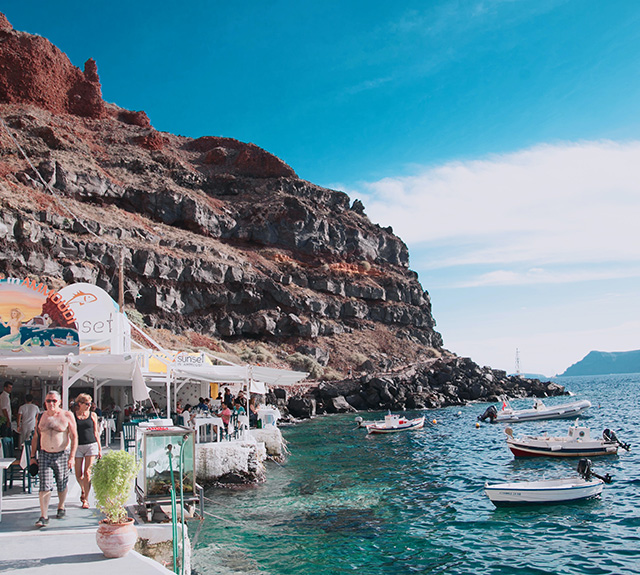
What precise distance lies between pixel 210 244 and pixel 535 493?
61.8 meters

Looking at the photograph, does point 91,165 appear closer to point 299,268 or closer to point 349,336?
point 299,268

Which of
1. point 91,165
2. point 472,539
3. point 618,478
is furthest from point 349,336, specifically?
point 472,539

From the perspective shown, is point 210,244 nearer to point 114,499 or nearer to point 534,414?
point 534,414

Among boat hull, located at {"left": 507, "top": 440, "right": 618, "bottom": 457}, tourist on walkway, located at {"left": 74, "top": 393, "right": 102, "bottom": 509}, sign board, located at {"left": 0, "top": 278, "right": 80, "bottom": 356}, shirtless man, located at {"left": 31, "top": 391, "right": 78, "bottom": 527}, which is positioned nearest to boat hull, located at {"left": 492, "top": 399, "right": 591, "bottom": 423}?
boat hull, located at {"left": 507, "top": 440, "right": 618, "bottom": 457}

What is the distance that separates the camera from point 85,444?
29.3 feet

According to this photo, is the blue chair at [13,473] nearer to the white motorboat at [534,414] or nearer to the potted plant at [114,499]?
the potted plant at [114,499]

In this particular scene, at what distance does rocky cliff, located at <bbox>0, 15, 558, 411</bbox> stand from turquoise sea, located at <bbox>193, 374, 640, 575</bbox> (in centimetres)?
3516

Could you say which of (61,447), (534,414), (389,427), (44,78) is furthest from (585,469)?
(44,78)

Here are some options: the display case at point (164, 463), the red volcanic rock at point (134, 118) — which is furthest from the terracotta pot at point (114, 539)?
the red volcanic rock at point (134, 118)

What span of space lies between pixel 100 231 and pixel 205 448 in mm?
45954

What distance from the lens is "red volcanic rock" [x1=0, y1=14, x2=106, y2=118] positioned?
274 ft

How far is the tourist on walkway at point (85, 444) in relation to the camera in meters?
8.91

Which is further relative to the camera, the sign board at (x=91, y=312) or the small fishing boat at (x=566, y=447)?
the small fishing boat at (x=566, y=447)

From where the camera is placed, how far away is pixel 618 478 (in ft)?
61.4
